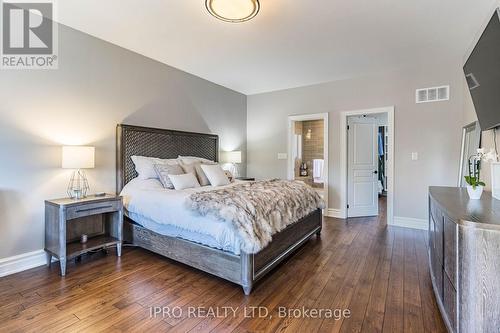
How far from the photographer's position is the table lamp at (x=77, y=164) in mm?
2605

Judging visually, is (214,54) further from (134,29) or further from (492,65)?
(492,65)

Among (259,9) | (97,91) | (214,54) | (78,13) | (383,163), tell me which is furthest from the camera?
(383,163)

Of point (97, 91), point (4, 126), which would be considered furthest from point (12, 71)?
→ point (97, 91)

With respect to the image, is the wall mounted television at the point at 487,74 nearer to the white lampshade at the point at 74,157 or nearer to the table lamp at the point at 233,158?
the table lamp at the point at 233,158

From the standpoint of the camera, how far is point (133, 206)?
2963 mm

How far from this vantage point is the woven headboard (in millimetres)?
3365

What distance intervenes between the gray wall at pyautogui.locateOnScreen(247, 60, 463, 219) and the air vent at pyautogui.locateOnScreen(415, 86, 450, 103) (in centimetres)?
7

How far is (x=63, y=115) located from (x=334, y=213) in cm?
466

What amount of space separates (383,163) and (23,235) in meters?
8.54

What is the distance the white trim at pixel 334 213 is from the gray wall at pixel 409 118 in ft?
0.26

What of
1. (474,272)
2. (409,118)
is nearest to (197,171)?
(474,272)

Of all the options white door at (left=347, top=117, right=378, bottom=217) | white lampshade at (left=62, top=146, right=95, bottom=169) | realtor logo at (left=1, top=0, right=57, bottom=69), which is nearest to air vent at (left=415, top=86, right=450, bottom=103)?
white door at (left=347, top=117, right=378, bottom=217)

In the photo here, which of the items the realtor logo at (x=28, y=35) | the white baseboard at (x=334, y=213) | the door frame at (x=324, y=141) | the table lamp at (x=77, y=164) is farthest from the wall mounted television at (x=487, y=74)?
the realtor logo at (x=28, y=35)

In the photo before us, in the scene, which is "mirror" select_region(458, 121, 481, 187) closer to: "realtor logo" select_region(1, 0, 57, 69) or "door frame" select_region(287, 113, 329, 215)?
"door frame" select_region(287, 113, 329, 215)
